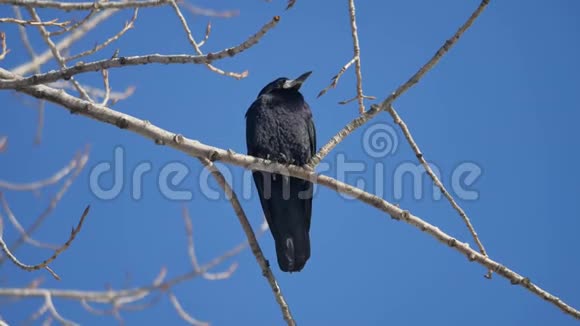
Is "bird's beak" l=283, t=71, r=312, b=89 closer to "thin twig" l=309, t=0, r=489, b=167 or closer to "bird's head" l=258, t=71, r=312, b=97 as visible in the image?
"bird's head" l=258, t=71, r=312, b=97

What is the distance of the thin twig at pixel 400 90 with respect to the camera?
3371 mm

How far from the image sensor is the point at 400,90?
3.57 meters

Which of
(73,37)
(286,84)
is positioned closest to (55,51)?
(73,37)

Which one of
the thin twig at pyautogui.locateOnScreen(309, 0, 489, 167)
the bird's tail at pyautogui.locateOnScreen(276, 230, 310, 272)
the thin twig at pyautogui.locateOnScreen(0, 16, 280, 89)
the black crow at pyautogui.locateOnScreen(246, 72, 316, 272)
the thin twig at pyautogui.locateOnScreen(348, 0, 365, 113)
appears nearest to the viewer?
the thin twig at pyautogui.locateOnScreen(0, 16, 280, 89)

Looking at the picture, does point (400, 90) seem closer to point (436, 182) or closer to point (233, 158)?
point (436, 182)

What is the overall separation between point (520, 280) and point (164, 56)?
7.18 ft

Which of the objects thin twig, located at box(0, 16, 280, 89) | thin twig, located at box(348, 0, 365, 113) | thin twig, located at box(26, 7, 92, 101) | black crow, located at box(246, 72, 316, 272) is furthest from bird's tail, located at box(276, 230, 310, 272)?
thin twig, located at box(0, 16, 280, 89)

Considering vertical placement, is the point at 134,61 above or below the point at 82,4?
below

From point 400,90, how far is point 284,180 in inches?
79.3

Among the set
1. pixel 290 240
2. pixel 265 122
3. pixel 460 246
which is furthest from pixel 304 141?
pixel 460 246

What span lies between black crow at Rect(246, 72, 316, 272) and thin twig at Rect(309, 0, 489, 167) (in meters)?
1.30

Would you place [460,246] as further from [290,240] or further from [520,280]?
[290,240]

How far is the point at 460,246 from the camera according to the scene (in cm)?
343

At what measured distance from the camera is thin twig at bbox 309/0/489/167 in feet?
11.1
